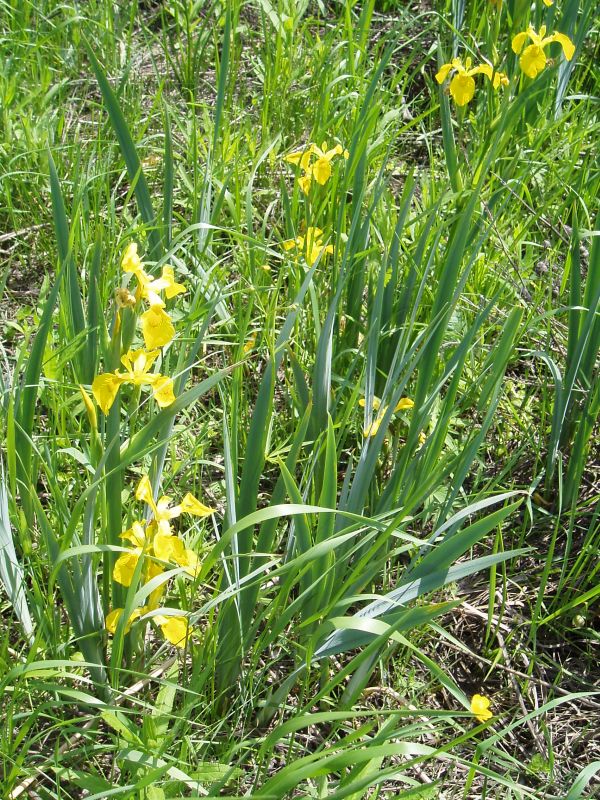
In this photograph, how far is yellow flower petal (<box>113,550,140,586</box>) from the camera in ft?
3.95

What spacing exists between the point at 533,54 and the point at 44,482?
1491 millimetres

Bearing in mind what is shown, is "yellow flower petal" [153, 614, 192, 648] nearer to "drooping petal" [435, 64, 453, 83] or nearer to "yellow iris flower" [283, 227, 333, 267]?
"yellow iris flower" [283, 227, 333, 267]

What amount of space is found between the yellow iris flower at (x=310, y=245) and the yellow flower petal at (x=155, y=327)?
2.00 ft

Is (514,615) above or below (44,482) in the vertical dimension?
below

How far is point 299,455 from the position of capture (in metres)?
1.79

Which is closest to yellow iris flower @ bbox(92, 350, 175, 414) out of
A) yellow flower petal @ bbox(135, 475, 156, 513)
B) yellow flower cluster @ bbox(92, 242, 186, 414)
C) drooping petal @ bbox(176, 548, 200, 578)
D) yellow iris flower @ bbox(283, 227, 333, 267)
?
yellow flower cluster @ bbox(92, 242, 186, 414)

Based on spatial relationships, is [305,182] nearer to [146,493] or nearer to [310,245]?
[310,245]

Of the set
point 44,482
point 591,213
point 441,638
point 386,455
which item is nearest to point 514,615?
point 441,638

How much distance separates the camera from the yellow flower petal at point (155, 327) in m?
1.20

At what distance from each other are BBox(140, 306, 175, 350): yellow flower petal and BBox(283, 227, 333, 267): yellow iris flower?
61 centimetres

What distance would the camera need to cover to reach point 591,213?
2.38m

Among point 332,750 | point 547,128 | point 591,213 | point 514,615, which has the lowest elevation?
point 514,615

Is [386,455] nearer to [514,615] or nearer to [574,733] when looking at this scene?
[514,615]

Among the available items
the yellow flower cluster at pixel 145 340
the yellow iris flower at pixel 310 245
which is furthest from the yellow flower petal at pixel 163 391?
the yellow iris flower at pixel 310 245
